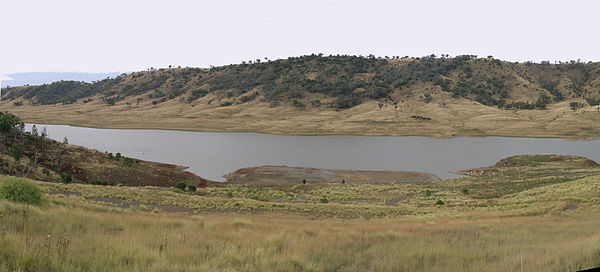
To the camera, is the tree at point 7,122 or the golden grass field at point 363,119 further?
the golden grass field at point 363,119

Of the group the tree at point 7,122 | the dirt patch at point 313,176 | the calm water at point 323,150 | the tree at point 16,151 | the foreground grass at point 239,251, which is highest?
the tree at point 7,122

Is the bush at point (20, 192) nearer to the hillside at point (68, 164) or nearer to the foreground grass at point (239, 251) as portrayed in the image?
the foreground grass at point (239, 251)

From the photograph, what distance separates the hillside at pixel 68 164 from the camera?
128ft

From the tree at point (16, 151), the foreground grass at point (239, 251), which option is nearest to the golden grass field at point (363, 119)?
the tree at point (16, 151)

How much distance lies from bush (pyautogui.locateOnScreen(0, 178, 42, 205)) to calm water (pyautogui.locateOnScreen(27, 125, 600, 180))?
42.0m

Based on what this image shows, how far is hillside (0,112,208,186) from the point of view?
3912cm

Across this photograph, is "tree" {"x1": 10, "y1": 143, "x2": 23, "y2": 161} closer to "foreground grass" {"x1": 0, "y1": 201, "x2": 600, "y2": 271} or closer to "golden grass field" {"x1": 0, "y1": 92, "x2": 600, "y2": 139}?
"foreground grass" {"x1": 0, "y1": 201, "x2": 600, "y2": 271}

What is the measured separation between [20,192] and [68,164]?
34897mm

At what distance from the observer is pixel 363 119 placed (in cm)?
12519

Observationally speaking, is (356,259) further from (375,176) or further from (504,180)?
(375,176)

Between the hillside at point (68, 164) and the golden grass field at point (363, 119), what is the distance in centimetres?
6310

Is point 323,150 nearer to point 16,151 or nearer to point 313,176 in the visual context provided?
point 313,176

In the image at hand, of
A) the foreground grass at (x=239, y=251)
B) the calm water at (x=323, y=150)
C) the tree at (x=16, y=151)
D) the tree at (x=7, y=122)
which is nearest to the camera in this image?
the foreground grass at (x=239, y=251)

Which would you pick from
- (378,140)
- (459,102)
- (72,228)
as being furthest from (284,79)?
(72,228)
